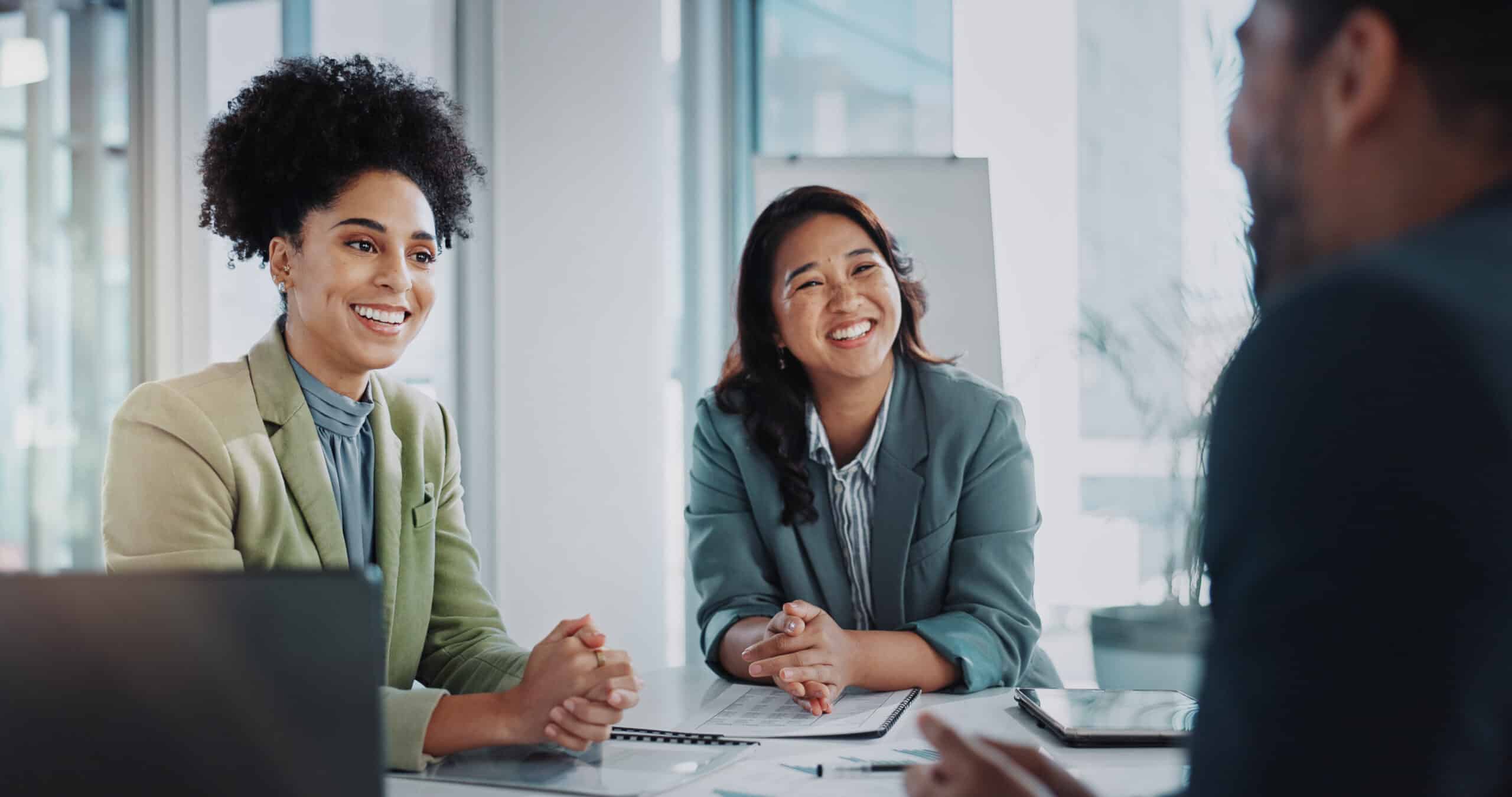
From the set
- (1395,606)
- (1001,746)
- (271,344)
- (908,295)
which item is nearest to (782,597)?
(908,295)

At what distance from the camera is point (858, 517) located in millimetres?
1975

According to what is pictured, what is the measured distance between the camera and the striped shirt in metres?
1.97

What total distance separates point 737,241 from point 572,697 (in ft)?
9.96

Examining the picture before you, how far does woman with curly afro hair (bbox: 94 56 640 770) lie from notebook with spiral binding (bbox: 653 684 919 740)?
17cm

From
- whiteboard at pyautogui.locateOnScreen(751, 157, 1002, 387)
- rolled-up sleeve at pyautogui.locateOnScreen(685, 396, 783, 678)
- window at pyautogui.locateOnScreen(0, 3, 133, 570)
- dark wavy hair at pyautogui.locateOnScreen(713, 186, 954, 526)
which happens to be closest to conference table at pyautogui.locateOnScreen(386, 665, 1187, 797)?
rolled-up sleeve at pyautogui.locateOnScreen(685, 396, 783, 678)

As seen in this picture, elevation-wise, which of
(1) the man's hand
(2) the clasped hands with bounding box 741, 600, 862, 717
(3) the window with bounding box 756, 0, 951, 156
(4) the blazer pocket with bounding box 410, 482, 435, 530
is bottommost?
(2) the clasped hands with bounding box 741, 600, 862, 717

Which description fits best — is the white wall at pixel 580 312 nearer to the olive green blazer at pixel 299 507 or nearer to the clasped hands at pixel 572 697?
the olive green blazer at pixel 299 507

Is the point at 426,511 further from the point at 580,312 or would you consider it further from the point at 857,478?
the point at 580,312

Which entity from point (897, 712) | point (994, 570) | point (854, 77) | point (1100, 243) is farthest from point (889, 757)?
point (854, 77)

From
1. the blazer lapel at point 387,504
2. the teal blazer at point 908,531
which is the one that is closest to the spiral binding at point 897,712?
the teal blazer at point 908,531

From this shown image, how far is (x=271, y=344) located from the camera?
1.50 m

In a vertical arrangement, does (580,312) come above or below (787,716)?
above

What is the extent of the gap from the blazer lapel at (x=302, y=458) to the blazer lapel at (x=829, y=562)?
0.79 metres

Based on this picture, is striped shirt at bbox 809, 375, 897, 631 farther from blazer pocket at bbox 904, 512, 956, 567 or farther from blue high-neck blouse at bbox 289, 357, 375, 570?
blue high-neck blouse at bbox 289, 357, 375, 570
